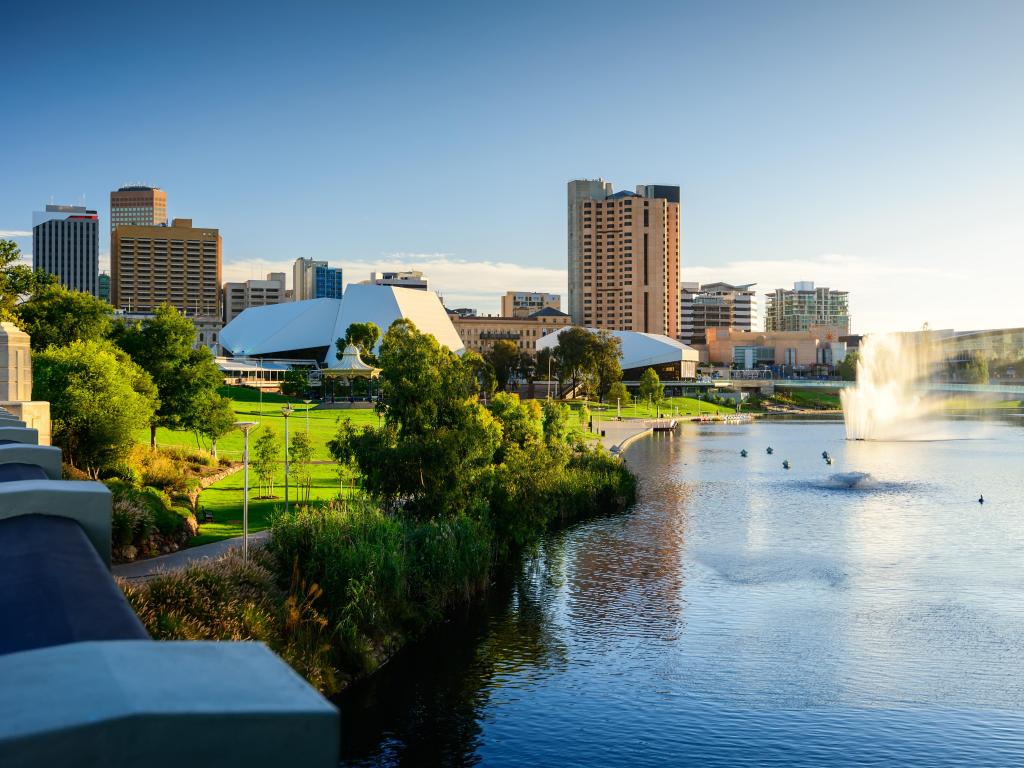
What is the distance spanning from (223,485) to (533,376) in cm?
9748

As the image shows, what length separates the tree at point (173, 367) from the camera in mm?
43781

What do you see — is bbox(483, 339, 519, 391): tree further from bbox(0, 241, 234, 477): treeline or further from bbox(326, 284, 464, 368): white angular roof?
bbox(0, 241, 234, 477): treeline

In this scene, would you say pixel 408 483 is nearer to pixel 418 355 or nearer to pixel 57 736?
pixel 418 355

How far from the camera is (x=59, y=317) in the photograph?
45.1 meters

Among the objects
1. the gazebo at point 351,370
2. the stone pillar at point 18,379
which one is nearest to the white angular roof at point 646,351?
the gazebo at point 351,370

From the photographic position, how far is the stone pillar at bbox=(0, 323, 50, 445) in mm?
19422

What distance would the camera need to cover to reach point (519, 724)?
18.6 meters

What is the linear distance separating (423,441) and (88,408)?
415 inches

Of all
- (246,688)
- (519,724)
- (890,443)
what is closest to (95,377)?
(519,724)

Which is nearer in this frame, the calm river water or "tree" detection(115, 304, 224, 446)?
the calm river water

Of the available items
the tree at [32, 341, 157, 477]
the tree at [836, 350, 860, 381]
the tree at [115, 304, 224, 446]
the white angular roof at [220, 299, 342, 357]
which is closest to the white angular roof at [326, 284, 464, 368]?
the white angular roof at [220, 299, 342, 357]

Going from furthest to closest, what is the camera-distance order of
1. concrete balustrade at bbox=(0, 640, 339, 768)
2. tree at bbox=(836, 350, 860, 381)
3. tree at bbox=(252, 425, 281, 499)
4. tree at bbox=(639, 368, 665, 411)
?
1. tree at bbox=(836, 350, 860, 381)
2. tree at bbox=(639, 368, 665, 411)
3. tree at bbox=(252, 425, 281, 499)
4. concrete balustrade at bbox=(0, 640, 339, 768)

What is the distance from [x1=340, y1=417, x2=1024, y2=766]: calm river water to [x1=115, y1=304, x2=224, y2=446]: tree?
18.2 m

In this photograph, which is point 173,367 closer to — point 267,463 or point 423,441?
point 267,463
